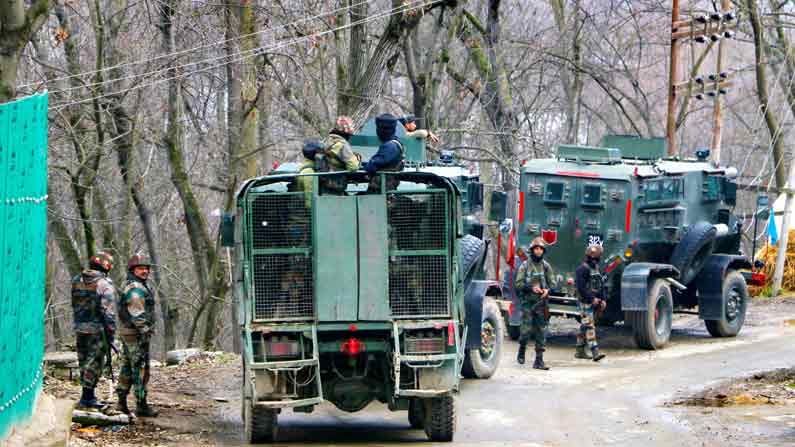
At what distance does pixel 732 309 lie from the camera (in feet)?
68.1

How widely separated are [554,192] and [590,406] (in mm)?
5719

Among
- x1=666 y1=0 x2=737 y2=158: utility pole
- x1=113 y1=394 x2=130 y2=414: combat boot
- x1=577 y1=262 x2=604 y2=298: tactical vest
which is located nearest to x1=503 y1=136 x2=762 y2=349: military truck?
x1=577 y1=262 x2=604 y2=298: tactical vest

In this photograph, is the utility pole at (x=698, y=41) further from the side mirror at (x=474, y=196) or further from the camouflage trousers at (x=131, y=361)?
the camouflage trousers at (x=131, y=361)

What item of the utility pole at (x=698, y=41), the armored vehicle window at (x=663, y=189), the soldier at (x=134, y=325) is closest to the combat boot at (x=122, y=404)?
the soldier at (x=134, y=325)

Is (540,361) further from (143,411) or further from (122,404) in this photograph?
(122,404)

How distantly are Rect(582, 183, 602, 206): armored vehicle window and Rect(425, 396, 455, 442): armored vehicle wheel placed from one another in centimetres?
778

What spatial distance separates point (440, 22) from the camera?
89.0 ft

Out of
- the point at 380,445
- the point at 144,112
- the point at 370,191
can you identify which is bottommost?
the point at 380,445

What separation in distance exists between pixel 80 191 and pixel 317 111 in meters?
6.82

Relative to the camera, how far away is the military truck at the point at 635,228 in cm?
1912

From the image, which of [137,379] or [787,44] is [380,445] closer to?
[137,379]

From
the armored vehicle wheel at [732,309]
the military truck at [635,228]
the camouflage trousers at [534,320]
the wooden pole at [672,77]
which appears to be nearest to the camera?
the camouflage trousers at [534,320]

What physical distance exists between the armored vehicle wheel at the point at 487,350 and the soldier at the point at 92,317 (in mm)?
4667

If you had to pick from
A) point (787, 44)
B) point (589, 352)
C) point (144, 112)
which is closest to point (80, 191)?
point (144, 112)
